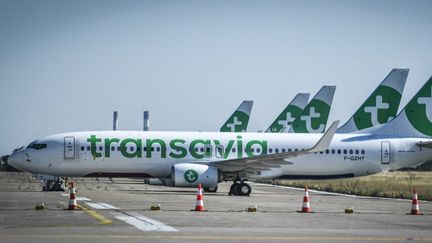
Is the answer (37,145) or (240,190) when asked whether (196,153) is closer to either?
(240,190)

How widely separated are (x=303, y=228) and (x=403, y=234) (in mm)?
2116

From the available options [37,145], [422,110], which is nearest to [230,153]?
[37,145]

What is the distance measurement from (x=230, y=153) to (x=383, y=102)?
10014 millimetres

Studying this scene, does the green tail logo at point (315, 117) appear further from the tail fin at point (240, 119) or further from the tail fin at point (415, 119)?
the tail fin at point (240, 119)

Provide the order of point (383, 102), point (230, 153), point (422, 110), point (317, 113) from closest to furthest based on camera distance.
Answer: point (230, 153)
point (422, 110)
point (383, 102)
point (317, 113)

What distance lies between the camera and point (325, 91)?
57906mm

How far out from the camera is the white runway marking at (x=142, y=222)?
56.2 feet

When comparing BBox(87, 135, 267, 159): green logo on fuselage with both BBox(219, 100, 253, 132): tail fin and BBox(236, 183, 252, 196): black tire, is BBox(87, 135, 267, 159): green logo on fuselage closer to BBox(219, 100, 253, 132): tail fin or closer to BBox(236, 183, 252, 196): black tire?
BBox(236, 183, 252, 196): black tire

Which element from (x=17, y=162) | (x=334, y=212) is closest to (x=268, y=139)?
(x=17, y=162)

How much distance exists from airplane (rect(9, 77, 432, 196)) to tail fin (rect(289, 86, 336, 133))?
11312 millimetres

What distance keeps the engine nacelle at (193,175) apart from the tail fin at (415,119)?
9976 mm

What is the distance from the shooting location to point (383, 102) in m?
47.7

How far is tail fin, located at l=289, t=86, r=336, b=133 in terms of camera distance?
56.5 meters

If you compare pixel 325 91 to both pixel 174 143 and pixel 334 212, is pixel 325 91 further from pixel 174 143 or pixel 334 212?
pixel 334 212
